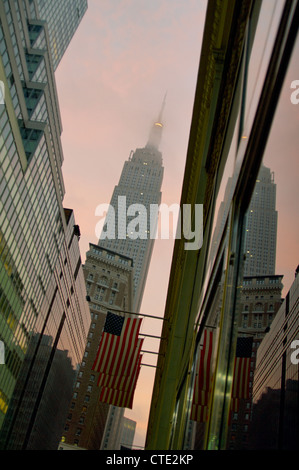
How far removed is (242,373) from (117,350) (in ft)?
27.7

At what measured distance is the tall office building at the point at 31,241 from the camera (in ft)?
130

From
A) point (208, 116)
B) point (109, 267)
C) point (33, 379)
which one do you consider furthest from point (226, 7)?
point (109, 267)

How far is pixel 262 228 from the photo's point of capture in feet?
6.38

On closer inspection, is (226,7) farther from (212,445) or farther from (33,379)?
(33,379)

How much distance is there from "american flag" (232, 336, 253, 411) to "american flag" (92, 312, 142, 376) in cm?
759

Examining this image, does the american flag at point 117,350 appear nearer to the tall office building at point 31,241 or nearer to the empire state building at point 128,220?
the tall office building at point 31,241

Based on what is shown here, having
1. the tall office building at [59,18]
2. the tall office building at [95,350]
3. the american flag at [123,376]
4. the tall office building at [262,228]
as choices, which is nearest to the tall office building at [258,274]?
the tall office building at [262,228]

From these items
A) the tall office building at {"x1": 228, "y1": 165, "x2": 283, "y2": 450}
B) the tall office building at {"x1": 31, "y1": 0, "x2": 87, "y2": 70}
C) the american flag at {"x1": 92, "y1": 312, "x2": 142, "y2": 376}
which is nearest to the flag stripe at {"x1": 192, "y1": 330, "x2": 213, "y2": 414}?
the tall office building at {"x1": 228, "y1": 165, "x2": 283, "y2": 450}

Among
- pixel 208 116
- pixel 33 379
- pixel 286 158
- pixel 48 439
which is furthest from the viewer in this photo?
pixel 48 439

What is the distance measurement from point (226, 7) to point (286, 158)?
410 cm

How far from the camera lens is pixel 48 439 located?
7394 centimetres
